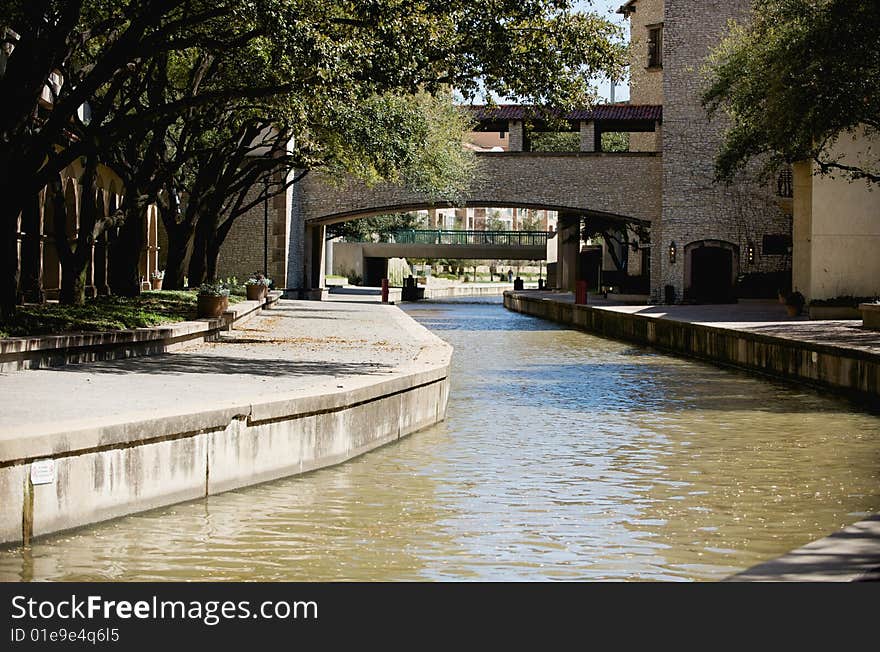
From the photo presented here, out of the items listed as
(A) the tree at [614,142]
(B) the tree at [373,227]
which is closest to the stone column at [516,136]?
(B) the tree at [373,227]

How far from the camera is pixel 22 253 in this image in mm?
28281

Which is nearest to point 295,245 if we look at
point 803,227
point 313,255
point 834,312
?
point 313,255

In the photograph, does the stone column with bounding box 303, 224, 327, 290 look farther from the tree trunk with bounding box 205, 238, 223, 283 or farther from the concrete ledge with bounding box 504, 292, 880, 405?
the concrete ledge with bounding box 504, 292, 880, 405

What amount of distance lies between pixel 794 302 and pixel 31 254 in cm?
2026

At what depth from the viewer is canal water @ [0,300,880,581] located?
897cm

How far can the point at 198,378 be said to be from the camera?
50.3 feet

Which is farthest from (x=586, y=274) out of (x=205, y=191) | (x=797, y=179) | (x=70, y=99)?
(x=70, y=99)

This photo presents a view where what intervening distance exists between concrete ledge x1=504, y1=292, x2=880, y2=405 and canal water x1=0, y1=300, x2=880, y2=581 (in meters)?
2.01

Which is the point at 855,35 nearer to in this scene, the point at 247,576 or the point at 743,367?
the point at 743,367

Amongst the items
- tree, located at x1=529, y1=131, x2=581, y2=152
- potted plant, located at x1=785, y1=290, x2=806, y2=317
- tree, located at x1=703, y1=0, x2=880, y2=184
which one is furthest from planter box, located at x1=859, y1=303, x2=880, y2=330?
tree, located at x1=529, y1=131, x2=581, y2=152

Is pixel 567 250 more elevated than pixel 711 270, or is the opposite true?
pixel 567 250

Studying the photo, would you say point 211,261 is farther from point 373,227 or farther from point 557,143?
point 373,227

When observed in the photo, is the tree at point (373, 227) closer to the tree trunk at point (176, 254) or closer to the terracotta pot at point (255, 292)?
the terracotta pot at point (255, 292)

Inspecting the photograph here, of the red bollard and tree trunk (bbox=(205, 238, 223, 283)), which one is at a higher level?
tree trunk (bbox=(205, 238, 223, 283))
